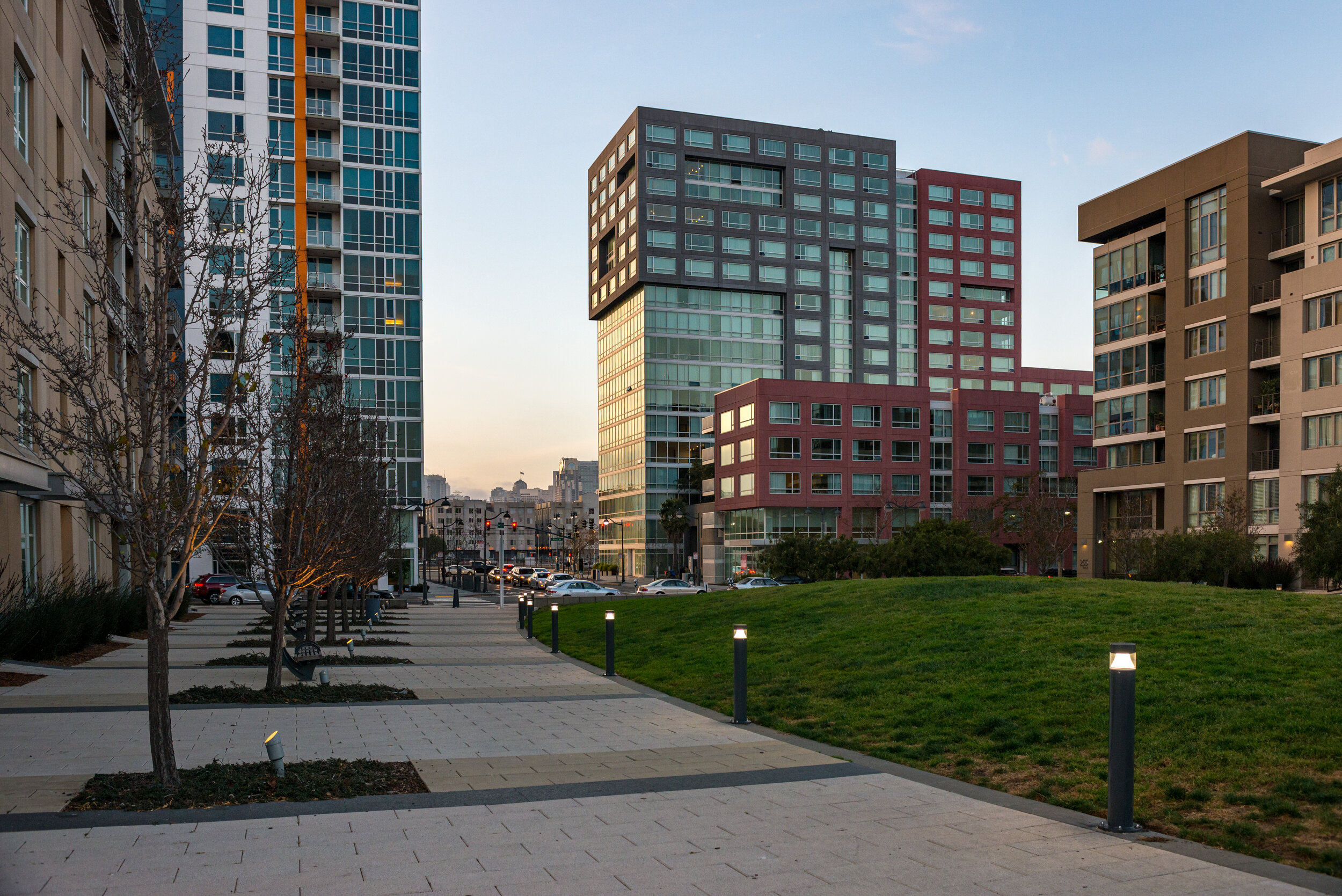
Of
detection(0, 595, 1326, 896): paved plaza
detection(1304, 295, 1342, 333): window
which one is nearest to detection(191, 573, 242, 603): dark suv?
detection(0, 595, 1326, 896): paved plaza

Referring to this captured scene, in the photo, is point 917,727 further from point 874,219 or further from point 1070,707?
point 874,219

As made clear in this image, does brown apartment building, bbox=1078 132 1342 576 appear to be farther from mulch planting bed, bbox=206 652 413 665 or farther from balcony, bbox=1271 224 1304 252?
mulch planting bed, bbox=206 652 413 665

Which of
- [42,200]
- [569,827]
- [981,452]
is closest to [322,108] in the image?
[42,200]

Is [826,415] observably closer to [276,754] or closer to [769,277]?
[769,277]

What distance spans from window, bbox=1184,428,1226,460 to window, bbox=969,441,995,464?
108 feet

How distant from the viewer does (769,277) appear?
109 meters

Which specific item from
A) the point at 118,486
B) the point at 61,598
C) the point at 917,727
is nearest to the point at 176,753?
the point at 118,486

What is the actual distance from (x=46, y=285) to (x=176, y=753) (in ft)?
64.1

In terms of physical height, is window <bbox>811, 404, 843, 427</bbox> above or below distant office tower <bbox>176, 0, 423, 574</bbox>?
below

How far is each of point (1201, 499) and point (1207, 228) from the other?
16566 millimetres

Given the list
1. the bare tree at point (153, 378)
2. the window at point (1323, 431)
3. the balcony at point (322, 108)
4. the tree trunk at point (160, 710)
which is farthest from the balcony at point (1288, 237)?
the tree trunk at point (160, 710)

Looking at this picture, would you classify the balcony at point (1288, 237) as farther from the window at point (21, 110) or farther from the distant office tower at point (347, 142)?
the window at point (21, 110)

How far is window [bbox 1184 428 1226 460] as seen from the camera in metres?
60.1

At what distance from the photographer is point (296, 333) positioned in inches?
768
